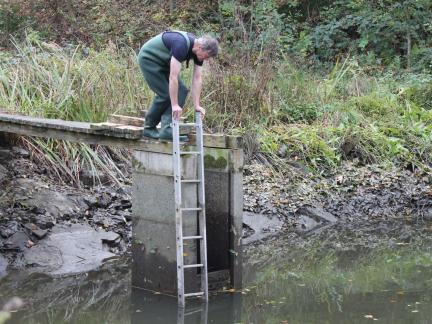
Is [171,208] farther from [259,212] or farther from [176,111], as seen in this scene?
[259,212]

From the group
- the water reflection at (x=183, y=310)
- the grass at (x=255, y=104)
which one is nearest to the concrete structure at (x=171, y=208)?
the water reflection at (x=183, y=310)

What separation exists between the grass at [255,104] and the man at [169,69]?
3.14 meters

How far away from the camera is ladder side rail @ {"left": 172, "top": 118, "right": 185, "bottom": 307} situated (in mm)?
6922

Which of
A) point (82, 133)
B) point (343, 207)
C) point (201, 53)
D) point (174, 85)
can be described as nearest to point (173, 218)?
point (174, 85)

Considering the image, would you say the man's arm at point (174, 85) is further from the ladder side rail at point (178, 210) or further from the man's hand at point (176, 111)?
the ladder side rail at point (178, 210)

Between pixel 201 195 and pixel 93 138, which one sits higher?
pixel 93 138

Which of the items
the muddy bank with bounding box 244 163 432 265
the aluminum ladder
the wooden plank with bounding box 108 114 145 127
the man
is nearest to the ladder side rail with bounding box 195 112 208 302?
the aluminum ladder

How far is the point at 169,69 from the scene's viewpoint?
7.23 meters

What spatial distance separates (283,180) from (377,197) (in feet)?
4.89

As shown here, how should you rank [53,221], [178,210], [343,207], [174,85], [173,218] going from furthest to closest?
[343,207] < [53,221] < [173,218] < [178,210] < [174,85]

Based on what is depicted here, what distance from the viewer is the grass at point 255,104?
10.7 metres

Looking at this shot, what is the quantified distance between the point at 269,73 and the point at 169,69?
5682 mm

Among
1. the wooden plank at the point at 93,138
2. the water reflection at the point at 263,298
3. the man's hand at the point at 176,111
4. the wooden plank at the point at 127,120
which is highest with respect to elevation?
the man's hand at the point at 176,111

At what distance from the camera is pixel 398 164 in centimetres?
1240
